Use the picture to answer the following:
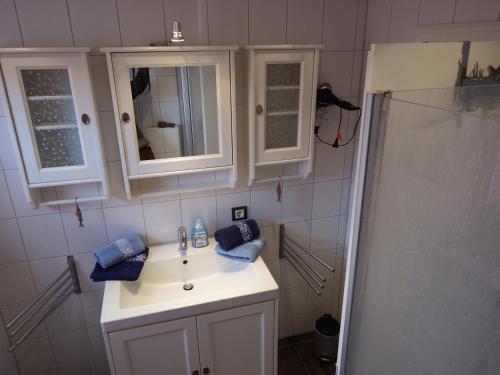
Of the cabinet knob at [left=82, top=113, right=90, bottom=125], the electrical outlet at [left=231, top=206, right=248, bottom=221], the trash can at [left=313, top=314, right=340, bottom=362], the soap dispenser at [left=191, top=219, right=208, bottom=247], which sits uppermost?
the cabinet knob at [left=82, top=113, right=90, bottom=125]

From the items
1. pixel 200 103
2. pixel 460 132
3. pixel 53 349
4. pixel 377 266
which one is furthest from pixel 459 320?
pixel 53 349

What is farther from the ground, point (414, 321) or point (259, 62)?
point (259, 62)

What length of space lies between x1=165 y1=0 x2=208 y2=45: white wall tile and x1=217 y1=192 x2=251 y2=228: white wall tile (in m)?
0.74

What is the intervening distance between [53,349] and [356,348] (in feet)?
5.12

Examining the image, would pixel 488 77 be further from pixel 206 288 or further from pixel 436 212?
pixel 206 288

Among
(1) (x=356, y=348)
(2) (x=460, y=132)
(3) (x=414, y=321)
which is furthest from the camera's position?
(1) (x=356, y=348)

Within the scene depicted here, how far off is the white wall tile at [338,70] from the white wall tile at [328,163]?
0.94 ft

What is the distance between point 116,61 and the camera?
1400 mm

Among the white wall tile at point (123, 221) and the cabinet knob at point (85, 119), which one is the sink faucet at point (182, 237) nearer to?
the white wall tile at point (123, 221)

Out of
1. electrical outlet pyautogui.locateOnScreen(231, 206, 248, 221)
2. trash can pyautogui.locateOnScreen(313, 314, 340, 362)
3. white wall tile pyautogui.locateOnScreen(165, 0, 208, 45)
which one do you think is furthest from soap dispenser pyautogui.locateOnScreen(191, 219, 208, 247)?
trash can pyautogui.locateOnScreen(313, 314, 340, 362)

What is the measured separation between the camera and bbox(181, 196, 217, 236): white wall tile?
72.1 inches

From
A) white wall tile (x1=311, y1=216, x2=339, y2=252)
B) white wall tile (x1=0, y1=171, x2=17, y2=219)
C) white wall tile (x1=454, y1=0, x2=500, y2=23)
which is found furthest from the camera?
white wall tile (x1=311, y1=216, x2=339, y2=252)

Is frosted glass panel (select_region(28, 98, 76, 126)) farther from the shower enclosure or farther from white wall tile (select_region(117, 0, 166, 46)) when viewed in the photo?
the shower enclosure

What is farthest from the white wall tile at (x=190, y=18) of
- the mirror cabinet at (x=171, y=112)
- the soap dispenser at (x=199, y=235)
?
the soap dispenser at (x=199, y=235)
